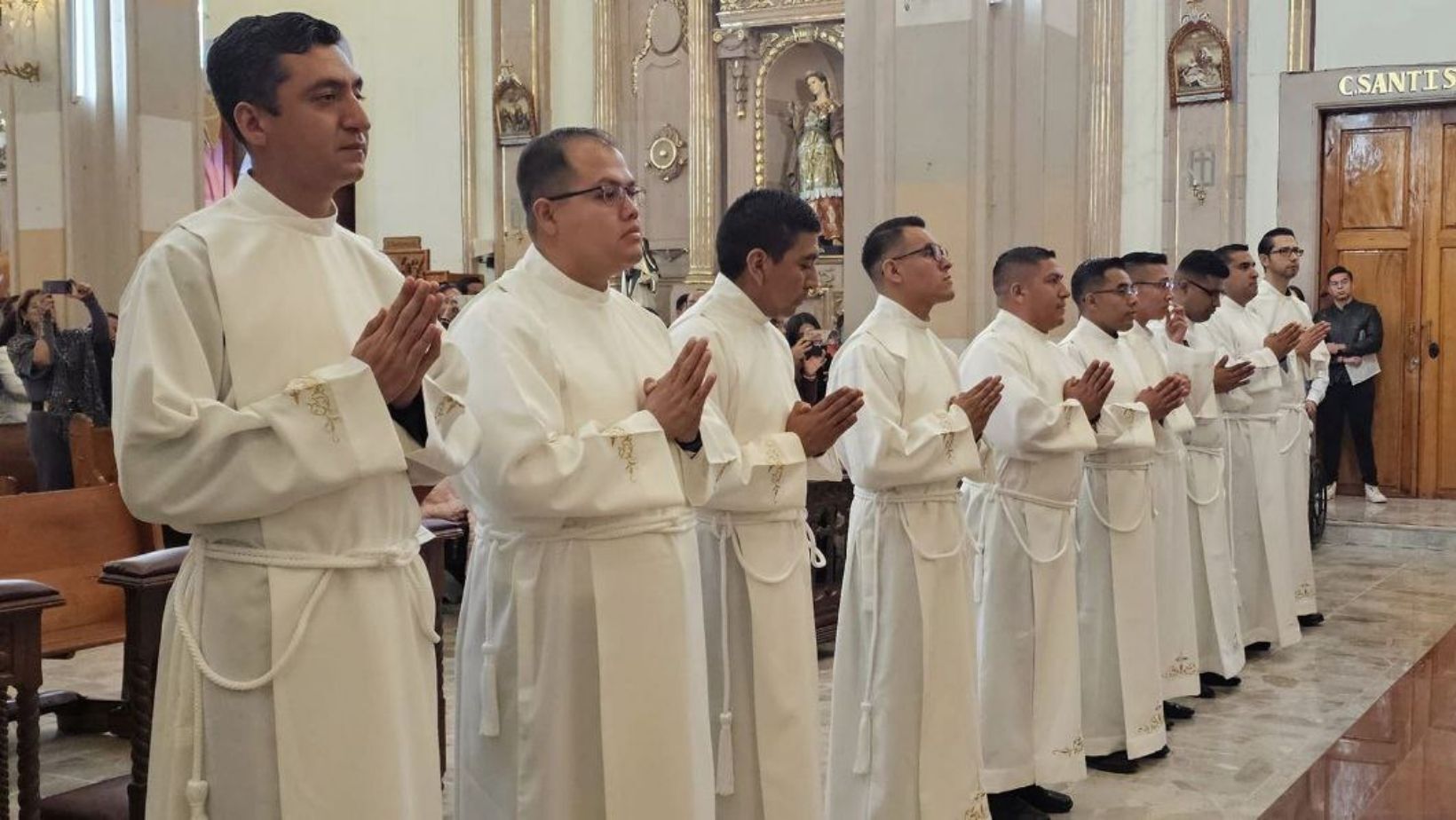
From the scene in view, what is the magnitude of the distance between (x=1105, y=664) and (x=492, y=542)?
3.00m

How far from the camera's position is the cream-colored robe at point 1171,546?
603cm

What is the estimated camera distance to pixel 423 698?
8.38ft

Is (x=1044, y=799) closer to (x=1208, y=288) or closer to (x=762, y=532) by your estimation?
(x=762, y=532)

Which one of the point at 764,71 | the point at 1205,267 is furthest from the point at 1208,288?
the point at 764,71

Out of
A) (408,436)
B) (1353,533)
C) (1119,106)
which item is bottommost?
(1353,533)

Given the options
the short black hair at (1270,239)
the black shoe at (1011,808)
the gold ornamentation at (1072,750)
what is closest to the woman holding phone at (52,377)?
the black shoe at (1011,808)

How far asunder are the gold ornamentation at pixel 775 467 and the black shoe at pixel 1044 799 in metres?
1.77

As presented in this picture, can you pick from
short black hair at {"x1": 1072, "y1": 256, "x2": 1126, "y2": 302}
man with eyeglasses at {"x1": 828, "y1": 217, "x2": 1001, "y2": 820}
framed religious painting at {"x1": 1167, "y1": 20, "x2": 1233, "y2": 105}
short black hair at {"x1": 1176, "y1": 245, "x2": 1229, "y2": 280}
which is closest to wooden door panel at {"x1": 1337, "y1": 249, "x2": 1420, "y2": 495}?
framed religious painting at {"x1": 1167, "y1": 20, "x2": 1233, "y2": 105}

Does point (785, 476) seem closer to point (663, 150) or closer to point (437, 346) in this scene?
point (437, 346)

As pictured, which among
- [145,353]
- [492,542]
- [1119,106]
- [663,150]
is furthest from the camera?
[663,150]

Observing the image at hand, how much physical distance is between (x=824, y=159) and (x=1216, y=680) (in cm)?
834

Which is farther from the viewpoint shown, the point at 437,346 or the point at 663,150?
the point at 663,150

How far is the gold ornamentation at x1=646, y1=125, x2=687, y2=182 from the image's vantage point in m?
14.7

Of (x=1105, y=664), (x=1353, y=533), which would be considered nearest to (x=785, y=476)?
(x=1105, y=664)
